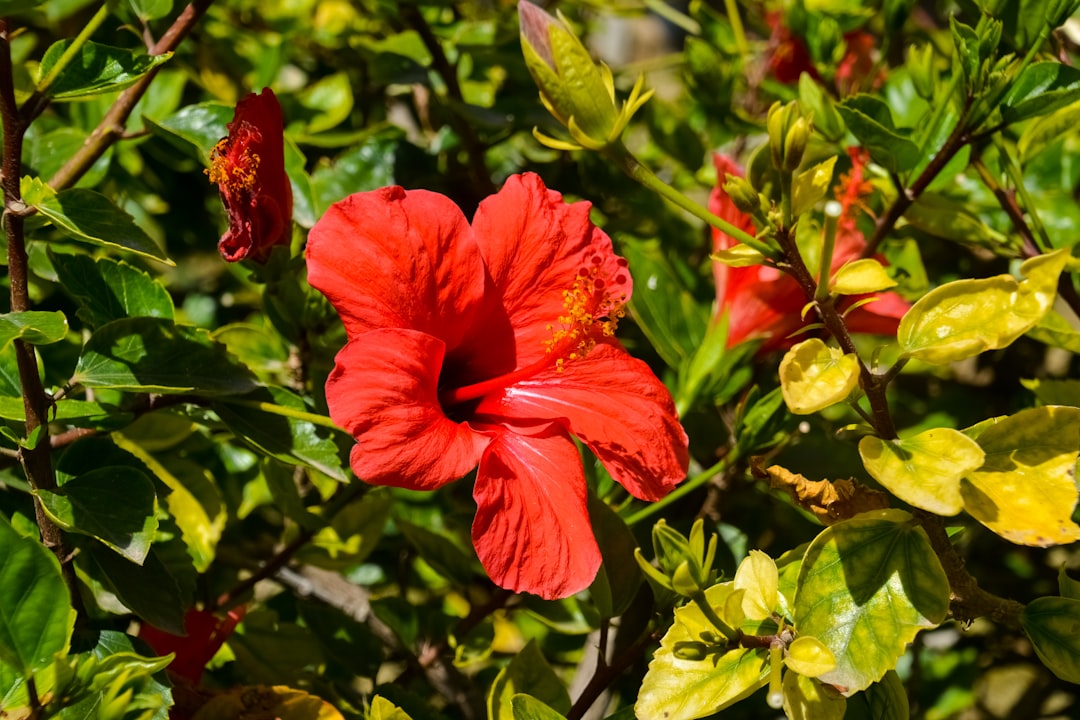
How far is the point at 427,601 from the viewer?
1.66 m

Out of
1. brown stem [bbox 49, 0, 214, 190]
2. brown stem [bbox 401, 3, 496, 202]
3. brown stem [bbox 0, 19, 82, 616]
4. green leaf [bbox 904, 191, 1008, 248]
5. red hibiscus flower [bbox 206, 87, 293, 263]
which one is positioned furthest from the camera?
brown stem [bbox 401, 3, 496, 202]

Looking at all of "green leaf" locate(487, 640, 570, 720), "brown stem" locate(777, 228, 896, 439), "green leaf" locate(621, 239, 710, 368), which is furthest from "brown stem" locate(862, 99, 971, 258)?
"green leaf" locate(487, 640, 570, 720)

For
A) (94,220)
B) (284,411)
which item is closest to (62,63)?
(94,220)

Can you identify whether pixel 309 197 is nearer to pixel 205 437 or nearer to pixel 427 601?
pixel 205 437

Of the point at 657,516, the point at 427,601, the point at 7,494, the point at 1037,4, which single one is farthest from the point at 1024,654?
the point at 7,494

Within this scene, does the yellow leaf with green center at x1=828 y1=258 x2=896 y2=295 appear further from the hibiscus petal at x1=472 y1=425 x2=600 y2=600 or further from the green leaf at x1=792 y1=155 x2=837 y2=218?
the hibiscus petal at x1=472 y1=425 x2=600 y2=600

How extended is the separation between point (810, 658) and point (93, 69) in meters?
0.79

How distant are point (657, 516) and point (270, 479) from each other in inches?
18.8

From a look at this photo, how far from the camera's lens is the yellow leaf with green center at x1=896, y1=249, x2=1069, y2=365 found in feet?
2.42

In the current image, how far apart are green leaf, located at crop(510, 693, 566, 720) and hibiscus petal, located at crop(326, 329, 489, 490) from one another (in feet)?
0.68

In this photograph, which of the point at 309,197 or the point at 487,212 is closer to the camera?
the point at 487,212

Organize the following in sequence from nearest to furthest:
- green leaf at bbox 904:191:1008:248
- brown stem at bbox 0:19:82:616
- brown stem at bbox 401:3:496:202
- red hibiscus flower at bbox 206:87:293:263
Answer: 1. brown stem at bbox 0:19:82:616
2. red hibiscus flower at bbox 206:87:293:263
3. green leaf at bbox 904:191:1008:248
4. brown stem at bbox 401:3:496:202

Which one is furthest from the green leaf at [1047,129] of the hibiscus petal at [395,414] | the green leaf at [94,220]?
the green leaf at [94,220]

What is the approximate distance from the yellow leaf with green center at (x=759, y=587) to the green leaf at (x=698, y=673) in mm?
27
